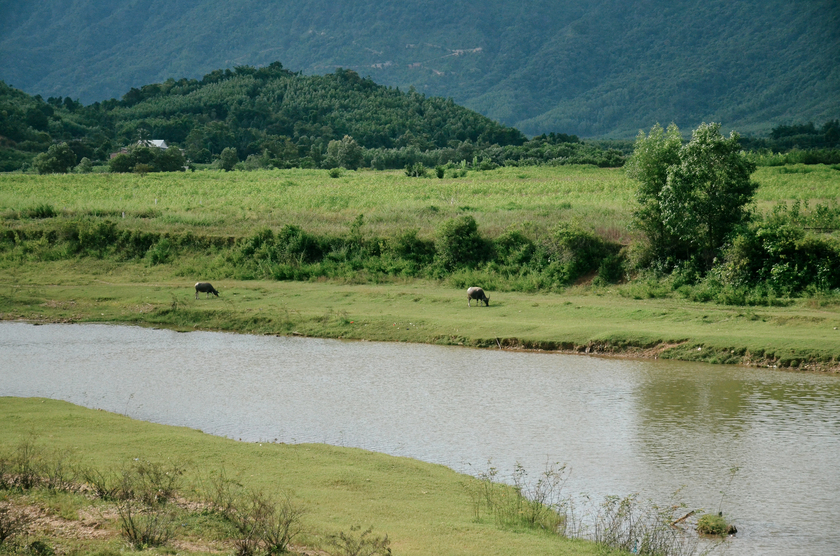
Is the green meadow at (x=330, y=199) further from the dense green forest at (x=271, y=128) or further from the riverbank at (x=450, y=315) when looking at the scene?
the dense green forest at (x=271, y=128)

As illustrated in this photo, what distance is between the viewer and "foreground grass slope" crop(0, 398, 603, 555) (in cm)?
957

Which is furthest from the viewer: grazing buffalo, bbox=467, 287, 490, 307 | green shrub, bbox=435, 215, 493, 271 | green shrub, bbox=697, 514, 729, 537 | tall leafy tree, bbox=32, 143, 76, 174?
tall leafy tree, bbox=32, 143, 76, 174

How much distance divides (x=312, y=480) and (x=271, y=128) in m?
126

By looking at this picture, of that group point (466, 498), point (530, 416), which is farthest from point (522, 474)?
point (530, 416)

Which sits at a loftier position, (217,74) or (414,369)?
(217,74)

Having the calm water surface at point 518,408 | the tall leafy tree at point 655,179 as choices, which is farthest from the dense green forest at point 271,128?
the calm water surface at point 518,408

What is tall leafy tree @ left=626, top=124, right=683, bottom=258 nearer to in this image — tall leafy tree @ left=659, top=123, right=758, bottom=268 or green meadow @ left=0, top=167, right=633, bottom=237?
tall leafy tree @ left=659, top=123, right=758, bottom=268

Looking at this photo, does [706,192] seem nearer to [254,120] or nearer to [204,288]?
[204,288]

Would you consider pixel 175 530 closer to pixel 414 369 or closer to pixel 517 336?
pixel 414 369

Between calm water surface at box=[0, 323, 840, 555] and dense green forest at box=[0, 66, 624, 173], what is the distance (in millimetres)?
60026

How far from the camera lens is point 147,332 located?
27.9 m

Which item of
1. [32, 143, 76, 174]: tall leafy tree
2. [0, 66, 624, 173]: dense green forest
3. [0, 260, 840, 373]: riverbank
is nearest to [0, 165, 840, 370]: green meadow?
[0, 260, 840, 373]: riverbank

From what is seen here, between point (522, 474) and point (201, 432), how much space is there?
605cm

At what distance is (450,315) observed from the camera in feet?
89.1
